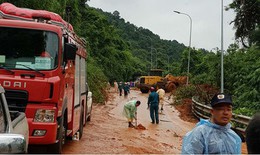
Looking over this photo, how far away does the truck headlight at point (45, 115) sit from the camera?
23.7ft

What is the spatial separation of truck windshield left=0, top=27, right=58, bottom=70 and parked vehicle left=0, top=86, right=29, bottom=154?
1781 mm

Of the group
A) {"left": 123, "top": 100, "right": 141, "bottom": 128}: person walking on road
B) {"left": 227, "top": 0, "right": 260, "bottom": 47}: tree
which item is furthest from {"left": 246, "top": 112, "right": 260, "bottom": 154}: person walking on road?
{"left": 227, "top": 0, "right": 260, "bottom": 47}: tree

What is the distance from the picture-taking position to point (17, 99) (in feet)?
23.7

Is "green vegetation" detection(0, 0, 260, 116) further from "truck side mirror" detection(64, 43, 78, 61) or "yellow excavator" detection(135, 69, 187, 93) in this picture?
"truck side mirror" detection(64, 43, 78, 61)

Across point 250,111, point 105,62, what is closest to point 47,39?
point 250,111

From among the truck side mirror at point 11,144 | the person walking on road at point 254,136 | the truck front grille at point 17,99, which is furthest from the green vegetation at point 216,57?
the person walking on road at point 254,136

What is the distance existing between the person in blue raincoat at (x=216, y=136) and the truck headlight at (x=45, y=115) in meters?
4.10

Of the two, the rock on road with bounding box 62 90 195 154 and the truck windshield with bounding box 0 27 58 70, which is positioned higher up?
the truck windshield with bounding box 0 27 58 70

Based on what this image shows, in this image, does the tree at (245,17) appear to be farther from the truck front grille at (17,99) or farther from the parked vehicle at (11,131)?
the parked vehicle at (11,131)

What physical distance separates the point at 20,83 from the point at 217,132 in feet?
15.0

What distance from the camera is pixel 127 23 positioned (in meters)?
158

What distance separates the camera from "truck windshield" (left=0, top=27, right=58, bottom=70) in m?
7.49

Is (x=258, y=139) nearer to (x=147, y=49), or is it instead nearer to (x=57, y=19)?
(x=57, y=19)

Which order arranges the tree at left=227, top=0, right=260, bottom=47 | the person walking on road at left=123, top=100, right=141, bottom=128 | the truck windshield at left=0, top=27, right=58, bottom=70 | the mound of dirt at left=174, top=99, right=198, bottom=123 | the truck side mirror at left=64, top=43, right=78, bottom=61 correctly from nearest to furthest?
the truck windshield at left=0, top=27, right=58, bottom=70, the truck side mirror at left=64, top=43, right=78, bottom=61, the person walking on road at left=123, top=100, right=141, bottom=128, the mound of dirt at left=174, top=99, right=198, bottom=123, the tree at left=227, top=0, right=260, bottom=47
